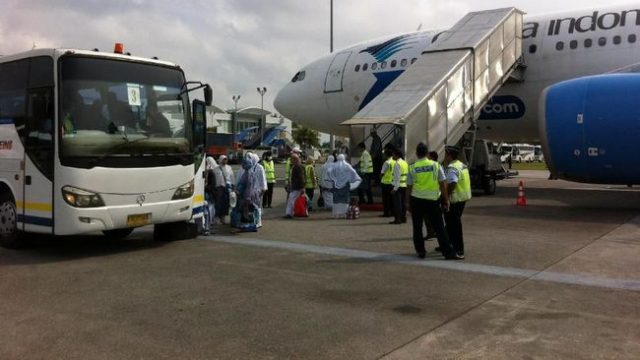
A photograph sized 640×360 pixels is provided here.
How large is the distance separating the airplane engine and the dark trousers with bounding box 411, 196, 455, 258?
6.46m

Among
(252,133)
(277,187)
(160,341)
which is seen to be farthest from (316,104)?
(252,133)

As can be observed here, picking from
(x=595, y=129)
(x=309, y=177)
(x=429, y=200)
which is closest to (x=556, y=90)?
(x=595, y=129)

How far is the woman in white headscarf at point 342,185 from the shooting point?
13602mm

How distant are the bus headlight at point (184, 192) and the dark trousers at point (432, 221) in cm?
370

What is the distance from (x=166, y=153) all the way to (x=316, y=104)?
13515 mm

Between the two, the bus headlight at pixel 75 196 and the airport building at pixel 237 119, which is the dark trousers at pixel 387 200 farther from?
the airport building at pixel 237 119

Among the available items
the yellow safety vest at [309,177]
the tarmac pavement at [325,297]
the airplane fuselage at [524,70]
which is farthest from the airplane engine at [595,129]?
the yellow safety vest at [309,177]

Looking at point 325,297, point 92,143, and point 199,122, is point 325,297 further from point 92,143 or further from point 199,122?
point 199,122

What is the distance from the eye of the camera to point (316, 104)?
22.4 m

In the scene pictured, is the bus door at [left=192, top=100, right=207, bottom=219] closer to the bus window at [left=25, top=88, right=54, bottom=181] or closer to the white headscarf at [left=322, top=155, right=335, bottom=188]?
the bus window at [left=25, top=88, right=54, bottom=181]

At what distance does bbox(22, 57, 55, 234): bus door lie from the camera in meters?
8.53

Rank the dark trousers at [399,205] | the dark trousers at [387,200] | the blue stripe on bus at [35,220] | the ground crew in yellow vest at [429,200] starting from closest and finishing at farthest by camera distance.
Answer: the ground crew in yellow vest at [429,200]
the blue stripe on bus at [35,220]
the dark trousers at [399,205]
the dark trousers at [387,200]

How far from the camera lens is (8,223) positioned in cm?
952

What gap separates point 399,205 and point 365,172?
9.10ft
